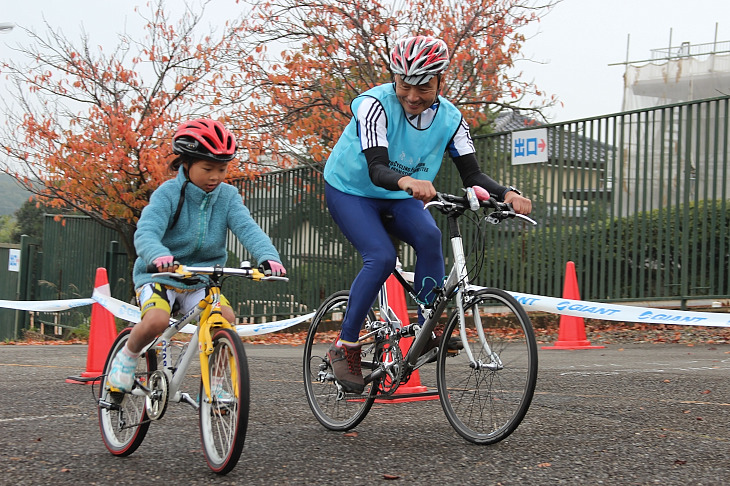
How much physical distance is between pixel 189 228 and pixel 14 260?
61.6 feet

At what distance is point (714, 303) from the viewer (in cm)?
1102

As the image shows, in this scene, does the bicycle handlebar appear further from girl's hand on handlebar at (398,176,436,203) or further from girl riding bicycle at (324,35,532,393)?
girl riding bicycle at (324,35,532,393)

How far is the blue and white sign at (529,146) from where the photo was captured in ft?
40.1

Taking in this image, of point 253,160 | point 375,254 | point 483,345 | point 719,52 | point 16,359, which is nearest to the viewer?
point 483,345

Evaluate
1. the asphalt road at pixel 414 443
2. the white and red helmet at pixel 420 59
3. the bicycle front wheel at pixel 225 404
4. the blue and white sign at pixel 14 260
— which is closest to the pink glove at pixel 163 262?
the bicycle front wheel at pixel 225 404

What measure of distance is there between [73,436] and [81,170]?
11.7m

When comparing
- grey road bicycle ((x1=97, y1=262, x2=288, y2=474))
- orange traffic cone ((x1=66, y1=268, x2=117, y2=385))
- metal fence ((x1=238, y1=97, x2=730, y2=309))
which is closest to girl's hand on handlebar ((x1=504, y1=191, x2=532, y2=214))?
grey road bicycle ((x1=97, y1=262, x2=288, y2=474))

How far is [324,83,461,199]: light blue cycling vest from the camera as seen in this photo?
477cm

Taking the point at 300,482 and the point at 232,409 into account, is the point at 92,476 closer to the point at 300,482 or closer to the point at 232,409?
the point at 232,409

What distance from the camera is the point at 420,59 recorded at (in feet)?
14.8

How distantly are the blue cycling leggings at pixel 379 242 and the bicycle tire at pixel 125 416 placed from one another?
3.60ft

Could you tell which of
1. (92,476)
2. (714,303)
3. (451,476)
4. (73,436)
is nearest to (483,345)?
(451,476)

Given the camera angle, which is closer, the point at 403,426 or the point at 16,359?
the point at 403,426

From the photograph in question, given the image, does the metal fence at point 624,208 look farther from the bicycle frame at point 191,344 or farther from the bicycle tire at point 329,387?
the bicycle frame at point 191,344
